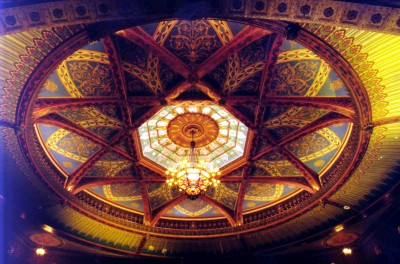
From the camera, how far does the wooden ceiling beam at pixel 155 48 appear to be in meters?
7.25

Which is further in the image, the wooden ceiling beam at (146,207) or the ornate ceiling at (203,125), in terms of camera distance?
the wooden ceiling beam at (146,207)

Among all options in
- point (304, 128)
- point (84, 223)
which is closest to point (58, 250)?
point (84, 223)

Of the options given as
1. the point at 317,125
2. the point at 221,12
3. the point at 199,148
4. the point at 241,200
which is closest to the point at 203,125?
the point at 199,148

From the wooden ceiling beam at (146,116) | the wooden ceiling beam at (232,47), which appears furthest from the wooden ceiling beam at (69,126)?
the wooden ceiling beam at (232,47)

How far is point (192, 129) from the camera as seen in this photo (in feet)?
38.4

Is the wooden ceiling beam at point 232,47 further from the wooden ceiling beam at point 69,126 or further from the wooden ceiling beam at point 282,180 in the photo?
the wooden ceiling beam at point 282,180

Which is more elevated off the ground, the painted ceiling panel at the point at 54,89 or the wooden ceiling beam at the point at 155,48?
the wooden ceiling beam at the point at 155,48

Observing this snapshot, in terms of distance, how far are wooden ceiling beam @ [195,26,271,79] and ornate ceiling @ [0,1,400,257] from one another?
0.09ft

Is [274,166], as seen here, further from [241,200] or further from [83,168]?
[83,168]

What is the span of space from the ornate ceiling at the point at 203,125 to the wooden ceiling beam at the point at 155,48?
4 centimetres

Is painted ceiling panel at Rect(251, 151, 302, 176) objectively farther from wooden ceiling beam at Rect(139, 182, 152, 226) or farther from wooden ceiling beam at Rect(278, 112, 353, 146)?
wooden ceiling beam at Rect(139, 182, 152, 226)

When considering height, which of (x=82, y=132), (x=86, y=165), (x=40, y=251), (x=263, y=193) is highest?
(x=263, y=193)

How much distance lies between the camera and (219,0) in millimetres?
4191

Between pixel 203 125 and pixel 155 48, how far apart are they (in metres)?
4.54
